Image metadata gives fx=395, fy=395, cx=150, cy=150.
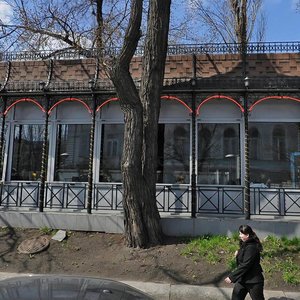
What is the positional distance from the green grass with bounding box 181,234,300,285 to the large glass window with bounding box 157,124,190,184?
2.83 m

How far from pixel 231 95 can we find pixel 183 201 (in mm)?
3605

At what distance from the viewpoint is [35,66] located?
14.2m

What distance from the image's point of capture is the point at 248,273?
606cm

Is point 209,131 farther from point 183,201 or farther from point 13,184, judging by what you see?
point 13,184

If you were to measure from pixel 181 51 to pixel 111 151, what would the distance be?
419 centimetres

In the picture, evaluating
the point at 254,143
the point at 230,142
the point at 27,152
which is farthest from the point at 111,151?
the point at 254,143

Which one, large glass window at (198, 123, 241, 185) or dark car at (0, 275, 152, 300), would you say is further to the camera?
large glass window at (198, 123, 241, 185)

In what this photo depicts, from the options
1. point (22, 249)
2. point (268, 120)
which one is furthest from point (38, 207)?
point (268, 120)

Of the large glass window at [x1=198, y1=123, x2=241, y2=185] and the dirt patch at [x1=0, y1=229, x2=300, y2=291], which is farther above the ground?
the large glass window at [x1=198, y1=123, x2=241, y2=185]

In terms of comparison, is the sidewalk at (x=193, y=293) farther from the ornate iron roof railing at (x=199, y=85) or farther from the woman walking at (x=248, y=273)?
the ornate iron roof railing at (x=199, y=85)

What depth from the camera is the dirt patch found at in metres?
8.47

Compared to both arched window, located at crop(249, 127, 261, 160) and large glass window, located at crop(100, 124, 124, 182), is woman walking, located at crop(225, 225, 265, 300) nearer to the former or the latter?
arched window, located at crop(249, 127, 261, 160)

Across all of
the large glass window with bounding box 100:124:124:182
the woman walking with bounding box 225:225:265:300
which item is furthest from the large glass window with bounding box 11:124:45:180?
the woman walking with bounding box 225:225:265:300

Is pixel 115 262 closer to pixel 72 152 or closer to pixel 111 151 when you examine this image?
pixel 111 151
